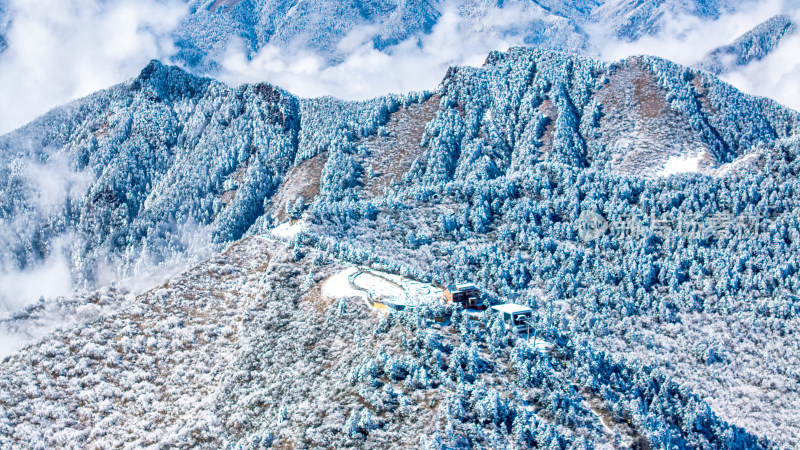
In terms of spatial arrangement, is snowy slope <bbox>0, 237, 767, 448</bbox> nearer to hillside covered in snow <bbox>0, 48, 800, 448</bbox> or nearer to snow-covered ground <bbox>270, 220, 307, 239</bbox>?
hillside covered in snow <bbox>0, 48, 800, 448</bbox>

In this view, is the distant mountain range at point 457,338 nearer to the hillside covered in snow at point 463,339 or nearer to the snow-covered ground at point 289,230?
the hillside covered in snow at point 463,339

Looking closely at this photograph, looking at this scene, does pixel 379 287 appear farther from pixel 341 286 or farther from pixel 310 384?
pixel 310 384

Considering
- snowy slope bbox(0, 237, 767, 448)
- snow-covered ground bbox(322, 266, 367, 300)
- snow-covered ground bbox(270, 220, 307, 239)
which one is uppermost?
snow-covered ground bbox(270, 220, 307, 239)

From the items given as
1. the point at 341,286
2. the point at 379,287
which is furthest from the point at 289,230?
the point at 379,287

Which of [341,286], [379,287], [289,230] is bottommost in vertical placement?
[341,286]

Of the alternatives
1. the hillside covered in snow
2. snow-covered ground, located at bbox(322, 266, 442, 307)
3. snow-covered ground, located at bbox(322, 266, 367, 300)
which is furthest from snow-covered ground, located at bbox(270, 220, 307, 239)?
snow-covered ground, located at bbox(322, 266, 442, 307)

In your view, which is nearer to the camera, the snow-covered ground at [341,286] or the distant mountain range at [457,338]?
the distant mountain range at [457,338]

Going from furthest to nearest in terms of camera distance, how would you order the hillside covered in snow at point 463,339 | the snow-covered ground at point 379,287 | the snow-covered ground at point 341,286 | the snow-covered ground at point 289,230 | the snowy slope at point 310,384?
the snow-covered ground at point 289,230 → the snow-covered ground at point 341,286 → the snow-covered ground at point 379,287 → the hillside covered in snow at point 463,339 → the snowy slope at point 310,384

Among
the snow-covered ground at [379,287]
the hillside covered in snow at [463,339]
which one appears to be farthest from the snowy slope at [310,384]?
the snow-covered ground at [379,287]

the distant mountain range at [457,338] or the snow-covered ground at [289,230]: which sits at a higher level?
the snow-covered ground at [289,230]

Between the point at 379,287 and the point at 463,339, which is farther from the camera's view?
the point at 379,287

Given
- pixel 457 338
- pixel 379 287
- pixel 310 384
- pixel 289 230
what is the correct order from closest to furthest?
pixel 310 384 < pixel 457 338 < pixel 379 287 < pixel 289 230
